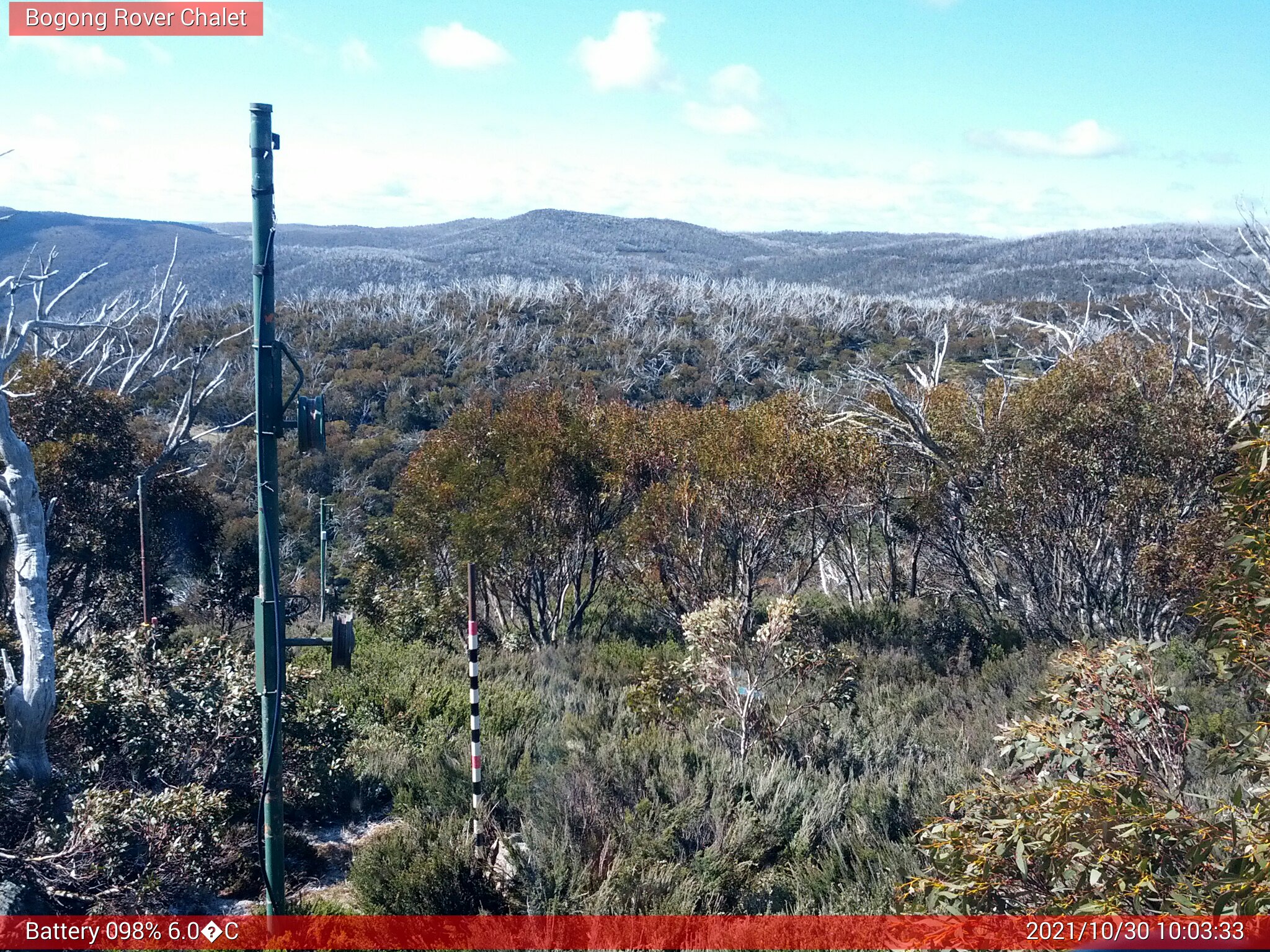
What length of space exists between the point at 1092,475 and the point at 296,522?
16458 mm

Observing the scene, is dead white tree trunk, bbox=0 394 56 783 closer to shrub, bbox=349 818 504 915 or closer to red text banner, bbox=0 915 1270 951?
red text banner, bbox=0 915 1270 951

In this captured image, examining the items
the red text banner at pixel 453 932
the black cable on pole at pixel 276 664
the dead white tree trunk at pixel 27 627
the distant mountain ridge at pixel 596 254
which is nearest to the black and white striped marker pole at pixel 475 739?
the red text banner at pixel 453 932

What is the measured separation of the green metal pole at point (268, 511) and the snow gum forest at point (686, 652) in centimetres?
79

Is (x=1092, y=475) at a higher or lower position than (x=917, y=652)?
higher

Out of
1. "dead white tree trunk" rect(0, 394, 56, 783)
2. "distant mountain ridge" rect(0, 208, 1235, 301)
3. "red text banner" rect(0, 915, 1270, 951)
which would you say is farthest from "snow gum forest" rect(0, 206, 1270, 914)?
"distant mountain ridge" rect(0, 208, 1235, 301)

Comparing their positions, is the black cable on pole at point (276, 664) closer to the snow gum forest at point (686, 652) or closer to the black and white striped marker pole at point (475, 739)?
the snow gum forest at point (686, 652)

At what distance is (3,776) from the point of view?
→ 17.1ft

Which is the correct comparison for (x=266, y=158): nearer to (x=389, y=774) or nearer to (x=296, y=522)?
(x=389, y=774)

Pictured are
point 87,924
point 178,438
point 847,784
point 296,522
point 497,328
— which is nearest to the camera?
point 87,924

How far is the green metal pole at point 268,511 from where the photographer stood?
4.52 metres

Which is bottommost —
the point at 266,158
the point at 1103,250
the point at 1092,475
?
the point at 1092,475

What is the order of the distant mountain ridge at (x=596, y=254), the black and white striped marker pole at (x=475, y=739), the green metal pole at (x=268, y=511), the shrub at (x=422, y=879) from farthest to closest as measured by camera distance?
the distant mountain ridge at (x=596, y=254), the black and white striped marker pole at (x=475, y=739), the shrub at (x=422, y=879), the green metal pole at (x=268, y=511)

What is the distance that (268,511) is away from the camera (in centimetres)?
457

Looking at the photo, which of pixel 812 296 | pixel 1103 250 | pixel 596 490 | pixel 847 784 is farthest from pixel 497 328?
pixel 1103 250
